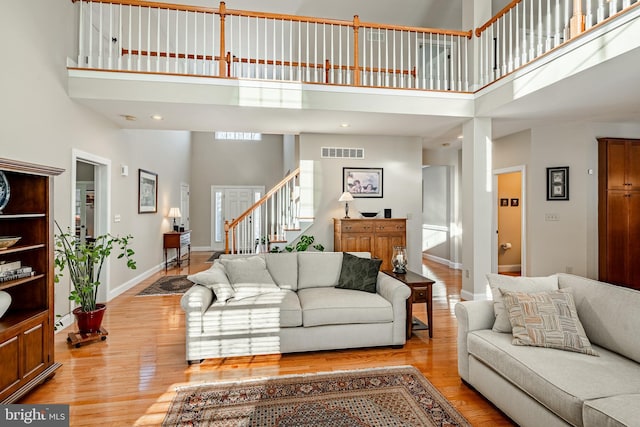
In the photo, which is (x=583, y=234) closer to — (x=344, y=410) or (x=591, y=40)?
(x=591, y=40)

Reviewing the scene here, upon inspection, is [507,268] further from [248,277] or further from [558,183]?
[248,277]

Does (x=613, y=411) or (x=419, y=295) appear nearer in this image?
(x=613, y=411)

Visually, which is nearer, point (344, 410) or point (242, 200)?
point (344, 410)

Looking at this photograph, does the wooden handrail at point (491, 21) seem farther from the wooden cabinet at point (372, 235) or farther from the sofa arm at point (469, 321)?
the sofa arm at point (469, 321)

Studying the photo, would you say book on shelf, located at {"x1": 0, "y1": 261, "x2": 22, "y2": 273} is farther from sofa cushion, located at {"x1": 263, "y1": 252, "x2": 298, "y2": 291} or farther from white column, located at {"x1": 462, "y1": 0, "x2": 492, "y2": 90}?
white column, located at {"x1": 462, "y1": 0, "x2": 492, "y2": 90}

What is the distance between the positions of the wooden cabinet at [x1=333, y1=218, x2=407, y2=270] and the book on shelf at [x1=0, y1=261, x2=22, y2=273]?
3973mm

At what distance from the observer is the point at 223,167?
10.3 meters

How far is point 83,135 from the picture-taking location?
4223mm

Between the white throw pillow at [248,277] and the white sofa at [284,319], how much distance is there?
0.6 inches

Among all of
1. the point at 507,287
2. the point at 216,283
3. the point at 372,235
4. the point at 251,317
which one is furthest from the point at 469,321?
the point at 372,235

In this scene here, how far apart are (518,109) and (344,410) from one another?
4.11 m

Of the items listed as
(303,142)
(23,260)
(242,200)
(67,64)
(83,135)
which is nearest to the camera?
(23,260)

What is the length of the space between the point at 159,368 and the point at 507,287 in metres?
2.84

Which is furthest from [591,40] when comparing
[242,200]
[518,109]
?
[242,200]
